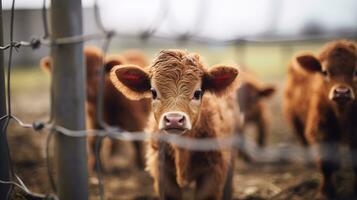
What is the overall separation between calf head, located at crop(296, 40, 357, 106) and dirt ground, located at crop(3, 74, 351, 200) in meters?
1.18

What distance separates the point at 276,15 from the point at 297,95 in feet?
11.0

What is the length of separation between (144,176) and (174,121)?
3.10m

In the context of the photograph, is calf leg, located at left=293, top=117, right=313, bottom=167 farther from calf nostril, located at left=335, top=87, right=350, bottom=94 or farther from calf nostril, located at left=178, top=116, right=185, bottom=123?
calf nostril, located at left=178, top=116, right=185, bottom=123

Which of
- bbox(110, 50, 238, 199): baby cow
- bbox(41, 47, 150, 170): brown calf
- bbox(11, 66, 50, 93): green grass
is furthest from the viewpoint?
bbox(11, 66, 50, 93): green grass

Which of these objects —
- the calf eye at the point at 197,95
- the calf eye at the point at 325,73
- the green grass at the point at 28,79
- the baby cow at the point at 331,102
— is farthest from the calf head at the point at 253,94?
the green grass at the point at 28,79

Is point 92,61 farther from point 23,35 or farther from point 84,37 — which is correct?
point 23,35

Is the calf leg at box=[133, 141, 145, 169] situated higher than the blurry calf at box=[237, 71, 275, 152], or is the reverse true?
the blurry calf at box=[237, 71, 275, 152]

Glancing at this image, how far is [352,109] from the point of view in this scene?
3922mm

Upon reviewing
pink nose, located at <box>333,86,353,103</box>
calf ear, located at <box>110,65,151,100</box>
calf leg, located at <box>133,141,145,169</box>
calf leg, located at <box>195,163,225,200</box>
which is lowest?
calf leg, located at <box>133,141,145,169</box>

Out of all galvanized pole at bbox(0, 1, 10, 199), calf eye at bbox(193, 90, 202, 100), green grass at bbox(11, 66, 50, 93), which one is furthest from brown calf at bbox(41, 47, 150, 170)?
green grass at bbox(11, 66, 50, 93)

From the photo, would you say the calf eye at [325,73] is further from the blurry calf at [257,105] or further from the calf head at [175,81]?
the blurry calf at [257,105]

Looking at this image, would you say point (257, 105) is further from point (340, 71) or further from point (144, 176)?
point (340, 71)

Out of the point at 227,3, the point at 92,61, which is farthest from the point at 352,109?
the point at 92,61

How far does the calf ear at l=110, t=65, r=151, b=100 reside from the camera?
2932 mm
